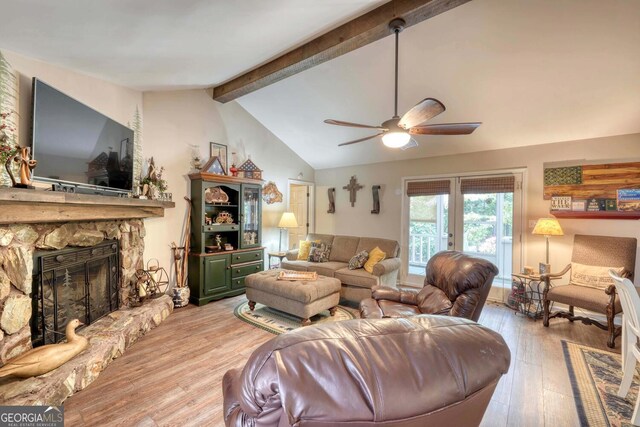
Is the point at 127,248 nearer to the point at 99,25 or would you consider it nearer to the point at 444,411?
the point at 99,25

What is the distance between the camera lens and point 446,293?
2.50 metres

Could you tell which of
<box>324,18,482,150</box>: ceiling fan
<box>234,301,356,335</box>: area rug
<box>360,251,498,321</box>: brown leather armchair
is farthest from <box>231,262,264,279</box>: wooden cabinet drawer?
<box>324,18,482,150</box>: ceiling fan

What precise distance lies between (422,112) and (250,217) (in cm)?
345

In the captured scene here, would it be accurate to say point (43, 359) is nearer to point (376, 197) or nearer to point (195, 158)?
point (195, 158)

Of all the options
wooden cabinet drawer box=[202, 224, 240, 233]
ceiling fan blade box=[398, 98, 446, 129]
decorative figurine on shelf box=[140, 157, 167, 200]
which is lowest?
wooden cabinet drawer box=[202, 224, 240, 233]

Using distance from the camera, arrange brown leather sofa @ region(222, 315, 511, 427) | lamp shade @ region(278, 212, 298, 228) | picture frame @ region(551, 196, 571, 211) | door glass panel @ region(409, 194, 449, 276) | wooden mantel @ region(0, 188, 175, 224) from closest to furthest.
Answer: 1. brown leather sofa @ region(222, 315, 511, 427)
2. wooden mantel @ region(0, 188, 175, 224)
3. picture frame @ region(551, 196, 571, 211)
4. door glass panel @ region(409, 194, 449, 276)
5. lamp shade @ region(278, 212, 298, 228)

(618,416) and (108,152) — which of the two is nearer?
(618,416)

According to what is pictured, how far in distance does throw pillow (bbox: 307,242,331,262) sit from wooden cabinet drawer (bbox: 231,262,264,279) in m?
0.87

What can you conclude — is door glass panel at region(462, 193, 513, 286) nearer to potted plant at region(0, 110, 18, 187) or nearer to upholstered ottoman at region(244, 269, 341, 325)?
upholstered ottoman at region(244, 269, 341, 325)

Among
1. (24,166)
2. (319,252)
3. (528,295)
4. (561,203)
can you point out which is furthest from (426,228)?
(24,166)

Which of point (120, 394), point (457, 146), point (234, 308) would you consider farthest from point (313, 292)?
point (457, 146)

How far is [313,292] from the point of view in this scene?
324 centimetres

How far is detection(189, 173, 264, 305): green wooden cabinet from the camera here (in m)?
4.11

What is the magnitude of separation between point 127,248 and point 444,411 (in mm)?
3787
